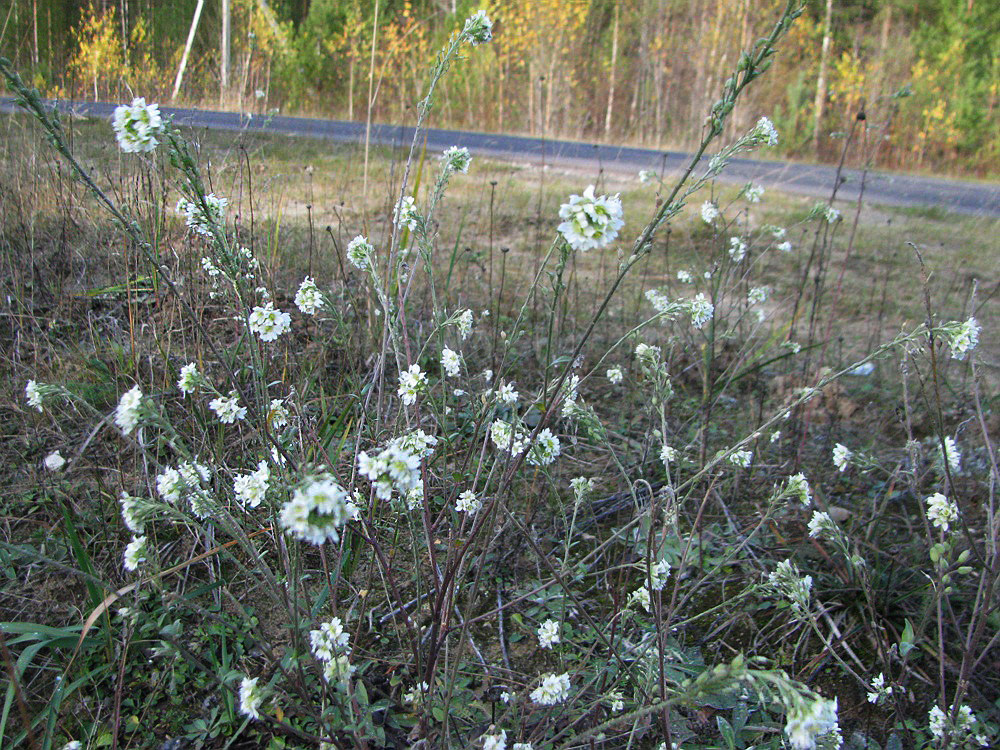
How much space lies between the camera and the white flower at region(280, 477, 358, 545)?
3.43 ft

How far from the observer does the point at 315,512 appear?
1071 millimetres

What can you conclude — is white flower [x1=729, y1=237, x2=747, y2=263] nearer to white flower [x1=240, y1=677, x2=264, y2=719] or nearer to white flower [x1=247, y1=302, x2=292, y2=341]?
white flower [x1=247, y1=302, x2=292, y2=341]

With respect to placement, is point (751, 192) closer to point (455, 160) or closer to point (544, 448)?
point (455, 160)

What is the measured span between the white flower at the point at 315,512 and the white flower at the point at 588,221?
600 mm

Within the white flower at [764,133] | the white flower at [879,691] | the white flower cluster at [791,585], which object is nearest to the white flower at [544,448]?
the white flower cluster at [791,585]

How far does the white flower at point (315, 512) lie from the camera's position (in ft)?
3.43

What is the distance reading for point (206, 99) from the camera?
5.32m

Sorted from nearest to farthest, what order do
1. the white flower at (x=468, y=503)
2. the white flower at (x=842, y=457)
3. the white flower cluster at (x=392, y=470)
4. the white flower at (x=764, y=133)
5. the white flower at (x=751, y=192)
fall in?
the white flower cluster at (x=392, y=470) → the white flower at (x=764, y=133) → the white flower at (x=468, y=503) → the white flower at (x=842, y=457) → the white flower at (x=751, y=192)

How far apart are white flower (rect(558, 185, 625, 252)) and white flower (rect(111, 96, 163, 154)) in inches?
32.2

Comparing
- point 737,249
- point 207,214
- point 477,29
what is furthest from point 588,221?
point 737,249

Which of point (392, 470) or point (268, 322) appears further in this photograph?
point (268, 322)

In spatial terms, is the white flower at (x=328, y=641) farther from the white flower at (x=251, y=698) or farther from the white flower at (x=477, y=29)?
the white flower at (x=477, y=29)

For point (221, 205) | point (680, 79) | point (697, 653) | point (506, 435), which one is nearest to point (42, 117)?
point (221, 205)

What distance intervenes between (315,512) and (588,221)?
2.26 ft
